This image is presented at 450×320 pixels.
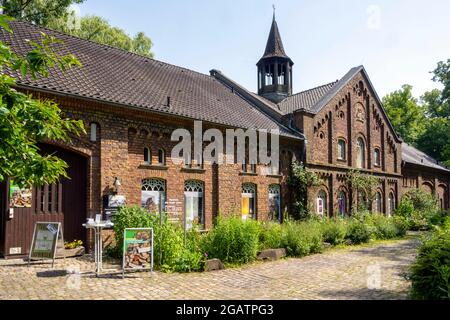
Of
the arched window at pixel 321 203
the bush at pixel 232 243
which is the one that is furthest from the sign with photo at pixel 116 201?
the arched window at pixel 321 203

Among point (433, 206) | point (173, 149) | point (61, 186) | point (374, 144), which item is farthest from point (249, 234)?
point (433, 206)

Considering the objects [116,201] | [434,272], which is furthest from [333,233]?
[434,272]

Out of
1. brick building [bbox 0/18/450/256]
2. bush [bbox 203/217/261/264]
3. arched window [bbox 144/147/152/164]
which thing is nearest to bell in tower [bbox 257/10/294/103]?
brick building [bbox 0/18/450/256]

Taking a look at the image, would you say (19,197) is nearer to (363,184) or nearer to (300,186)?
(300,186)

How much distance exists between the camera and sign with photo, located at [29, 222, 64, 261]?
989cm

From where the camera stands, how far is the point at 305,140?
1988 centimetres

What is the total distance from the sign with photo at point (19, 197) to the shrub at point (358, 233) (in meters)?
12.4

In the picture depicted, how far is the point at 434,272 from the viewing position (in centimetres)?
625

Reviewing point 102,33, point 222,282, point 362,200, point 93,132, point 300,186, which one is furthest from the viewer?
point 102,33

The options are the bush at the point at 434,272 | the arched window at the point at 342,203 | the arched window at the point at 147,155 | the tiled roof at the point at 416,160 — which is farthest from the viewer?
the tiled roof at the point at 416,160

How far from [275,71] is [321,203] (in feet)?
36.3

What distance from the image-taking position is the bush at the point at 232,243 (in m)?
11.0

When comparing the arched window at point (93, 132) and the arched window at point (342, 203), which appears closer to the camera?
the arched window at point (93, 132)

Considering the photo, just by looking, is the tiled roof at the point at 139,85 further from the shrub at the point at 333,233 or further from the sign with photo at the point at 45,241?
the shrub at the point at 333,233
